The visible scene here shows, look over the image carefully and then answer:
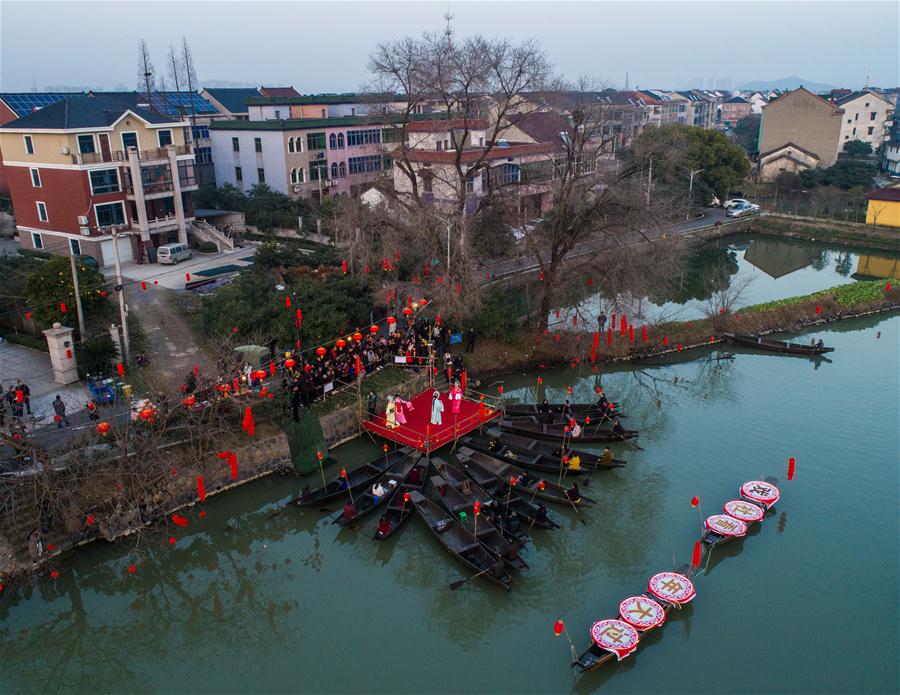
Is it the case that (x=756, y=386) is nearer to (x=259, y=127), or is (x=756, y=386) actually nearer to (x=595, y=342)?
(x=595, y=342)

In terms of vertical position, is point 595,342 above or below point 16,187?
below

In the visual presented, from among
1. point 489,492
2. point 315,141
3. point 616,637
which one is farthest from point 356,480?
point 315,141

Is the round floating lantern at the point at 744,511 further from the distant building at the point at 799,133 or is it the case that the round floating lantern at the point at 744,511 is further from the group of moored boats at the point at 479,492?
the distant building at the point at 799,133

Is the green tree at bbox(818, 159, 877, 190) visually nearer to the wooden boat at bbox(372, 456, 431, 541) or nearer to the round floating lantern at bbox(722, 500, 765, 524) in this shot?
the round floating lantern at bbox(722, 500, 765, 524)

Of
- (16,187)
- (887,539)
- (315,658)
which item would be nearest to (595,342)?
(887,539)

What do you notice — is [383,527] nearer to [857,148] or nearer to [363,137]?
[363,137]

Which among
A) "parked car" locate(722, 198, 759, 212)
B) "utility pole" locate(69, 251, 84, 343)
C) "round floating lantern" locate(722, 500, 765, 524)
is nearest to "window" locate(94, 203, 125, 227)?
"utility pole" locate(69, 251, 84, 343)

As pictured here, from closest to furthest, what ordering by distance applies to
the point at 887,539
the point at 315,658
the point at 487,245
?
the point at 315,658, the point at 887,539, the point at 487,245
